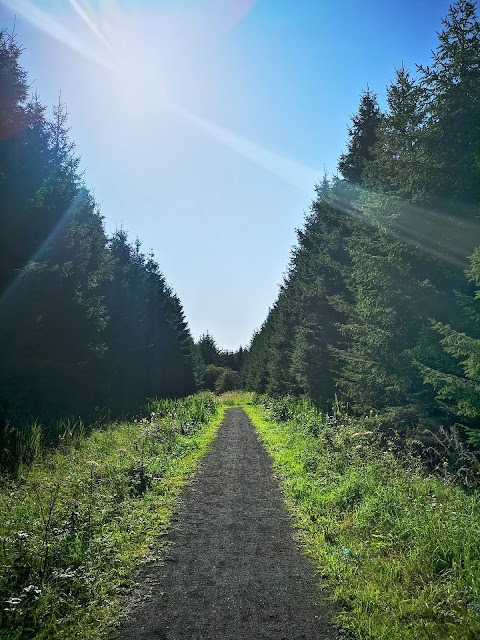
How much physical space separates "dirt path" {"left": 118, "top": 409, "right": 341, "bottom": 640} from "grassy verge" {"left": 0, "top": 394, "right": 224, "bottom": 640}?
406 millimetres

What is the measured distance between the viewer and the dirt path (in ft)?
12.4

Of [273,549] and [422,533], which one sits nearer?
[422,533]

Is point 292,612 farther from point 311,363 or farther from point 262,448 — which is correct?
point 311,363

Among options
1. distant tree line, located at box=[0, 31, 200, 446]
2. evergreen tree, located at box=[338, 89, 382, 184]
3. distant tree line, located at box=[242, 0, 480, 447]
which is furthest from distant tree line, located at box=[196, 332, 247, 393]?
distant tree line, located at box=[242, 0, 480, 447]

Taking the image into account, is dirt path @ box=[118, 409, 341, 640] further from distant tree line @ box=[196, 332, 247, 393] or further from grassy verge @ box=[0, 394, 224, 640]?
distant tree line @ box=[196, 332, 247, 393]

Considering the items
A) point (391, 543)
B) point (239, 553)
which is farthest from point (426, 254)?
point (239, 553)

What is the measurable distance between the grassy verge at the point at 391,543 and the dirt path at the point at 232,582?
33 cm

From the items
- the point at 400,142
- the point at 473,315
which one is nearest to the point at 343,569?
the point at 473,315

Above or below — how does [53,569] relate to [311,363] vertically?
below

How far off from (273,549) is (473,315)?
5.87m

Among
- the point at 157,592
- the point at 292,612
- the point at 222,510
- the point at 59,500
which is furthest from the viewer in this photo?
the point at 222,510

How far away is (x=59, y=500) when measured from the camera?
652 cm

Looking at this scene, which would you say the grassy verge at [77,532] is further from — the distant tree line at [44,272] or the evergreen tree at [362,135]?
the evergreen tree at [362,135]

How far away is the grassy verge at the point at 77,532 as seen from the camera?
3.86m
